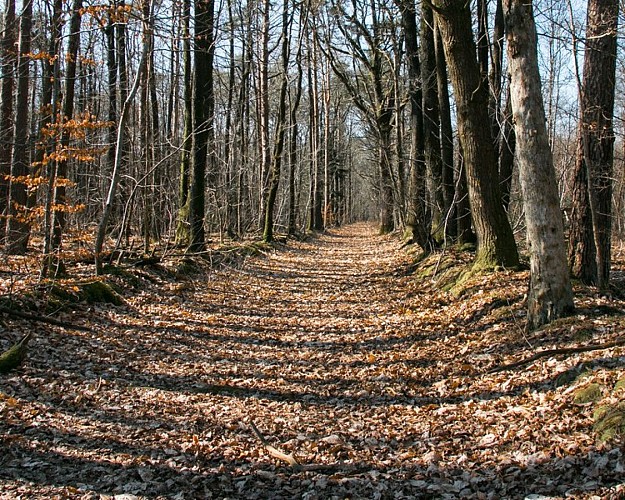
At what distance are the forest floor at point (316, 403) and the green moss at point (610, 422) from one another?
60 mm

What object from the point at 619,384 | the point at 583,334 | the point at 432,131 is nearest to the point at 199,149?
the point at 432,131

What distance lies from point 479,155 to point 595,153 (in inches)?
79.0

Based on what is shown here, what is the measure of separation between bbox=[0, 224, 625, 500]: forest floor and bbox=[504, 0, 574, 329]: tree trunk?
1.26ft

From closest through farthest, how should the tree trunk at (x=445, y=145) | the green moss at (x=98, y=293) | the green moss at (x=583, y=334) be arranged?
the green moss at (x=583, y=334), the green moss at (x=98, y=293), the tree trunk at (x=445, y=145)

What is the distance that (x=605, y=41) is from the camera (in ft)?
23.8

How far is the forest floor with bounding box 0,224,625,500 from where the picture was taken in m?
3.88

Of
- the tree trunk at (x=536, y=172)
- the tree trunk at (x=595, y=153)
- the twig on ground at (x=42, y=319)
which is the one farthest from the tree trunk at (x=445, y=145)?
the twig on ground at (x=42, y=319)

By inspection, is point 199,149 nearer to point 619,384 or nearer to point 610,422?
point 619,384

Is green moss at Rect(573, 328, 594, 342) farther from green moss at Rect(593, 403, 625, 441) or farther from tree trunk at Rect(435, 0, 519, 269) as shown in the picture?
tree trunk at Rect(435, 0, 519, 269)

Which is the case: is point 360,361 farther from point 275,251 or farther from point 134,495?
point 275,251

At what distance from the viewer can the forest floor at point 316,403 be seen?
388cm

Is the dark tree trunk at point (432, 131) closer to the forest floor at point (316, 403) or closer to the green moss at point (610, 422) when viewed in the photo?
the forest floor at point (316, 403)

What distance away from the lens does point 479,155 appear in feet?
29.9

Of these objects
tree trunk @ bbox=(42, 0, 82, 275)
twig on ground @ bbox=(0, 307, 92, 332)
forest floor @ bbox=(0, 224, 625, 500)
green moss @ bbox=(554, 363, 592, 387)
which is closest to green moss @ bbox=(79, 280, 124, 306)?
forest floor @ bbox=(0, 224, 625, 500)
